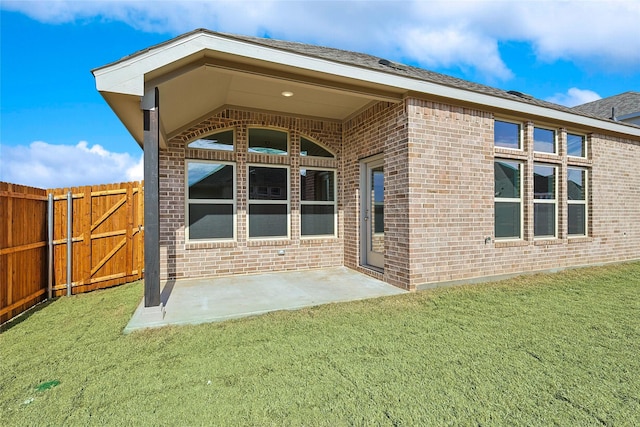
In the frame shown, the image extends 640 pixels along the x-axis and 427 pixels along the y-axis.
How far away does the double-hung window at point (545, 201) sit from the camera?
659 cm

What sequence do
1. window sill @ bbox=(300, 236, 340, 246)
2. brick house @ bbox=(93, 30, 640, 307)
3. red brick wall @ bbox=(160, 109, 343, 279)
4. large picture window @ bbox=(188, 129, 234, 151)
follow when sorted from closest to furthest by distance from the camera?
brick house @ bbox=(93, 30, 640, 307) → red brick wall @ bbox=(160, 109, 343, 279) → large picture window @ bbox=(188, 129, 234, 151) → window sill @ bbox=(300, 236, 340, 246)

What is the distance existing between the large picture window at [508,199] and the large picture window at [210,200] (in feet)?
18.2

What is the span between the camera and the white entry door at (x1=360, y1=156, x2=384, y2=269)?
6602 millimetres

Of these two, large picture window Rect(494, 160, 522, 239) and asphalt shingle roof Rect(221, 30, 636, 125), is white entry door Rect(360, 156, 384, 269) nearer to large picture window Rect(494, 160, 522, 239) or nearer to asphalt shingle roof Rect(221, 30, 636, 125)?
asphalt shingle roof Rect(221, 30, 636, 125)

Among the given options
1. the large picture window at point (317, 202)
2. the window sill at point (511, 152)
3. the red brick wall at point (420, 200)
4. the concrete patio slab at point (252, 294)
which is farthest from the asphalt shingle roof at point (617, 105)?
the concrete patio slab at point (252, 294)

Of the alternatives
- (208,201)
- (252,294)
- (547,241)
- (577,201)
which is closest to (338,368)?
(252,294)

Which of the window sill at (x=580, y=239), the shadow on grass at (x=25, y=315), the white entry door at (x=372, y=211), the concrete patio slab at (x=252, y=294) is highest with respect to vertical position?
the white entry door at (x=372, y=211)

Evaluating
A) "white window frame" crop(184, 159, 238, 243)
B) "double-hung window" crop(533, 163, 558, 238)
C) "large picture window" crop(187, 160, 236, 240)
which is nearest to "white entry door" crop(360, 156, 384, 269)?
"white window frame" crop(184, 159, 238, 243)

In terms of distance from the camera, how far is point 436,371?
2568mm

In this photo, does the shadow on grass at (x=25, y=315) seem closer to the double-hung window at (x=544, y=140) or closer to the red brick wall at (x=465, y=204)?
the red brick wall at (x=465, y=204)

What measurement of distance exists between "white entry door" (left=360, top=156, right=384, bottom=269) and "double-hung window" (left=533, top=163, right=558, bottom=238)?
3375 millimetres

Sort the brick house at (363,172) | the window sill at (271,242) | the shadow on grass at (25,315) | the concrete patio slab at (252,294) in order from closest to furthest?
1. the shadow on grass at (25,315)
2. the concrete patio slab at (252,294)
3. the brick house at (363,172)
4. the window sill at (271,242)

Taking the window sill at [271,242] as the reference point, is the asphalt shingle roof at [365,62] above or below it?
above

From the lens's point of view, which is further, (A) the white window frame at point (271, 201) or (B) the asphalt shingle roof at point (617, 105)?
(B) the asphalt shingle roof at point (617, 105)
